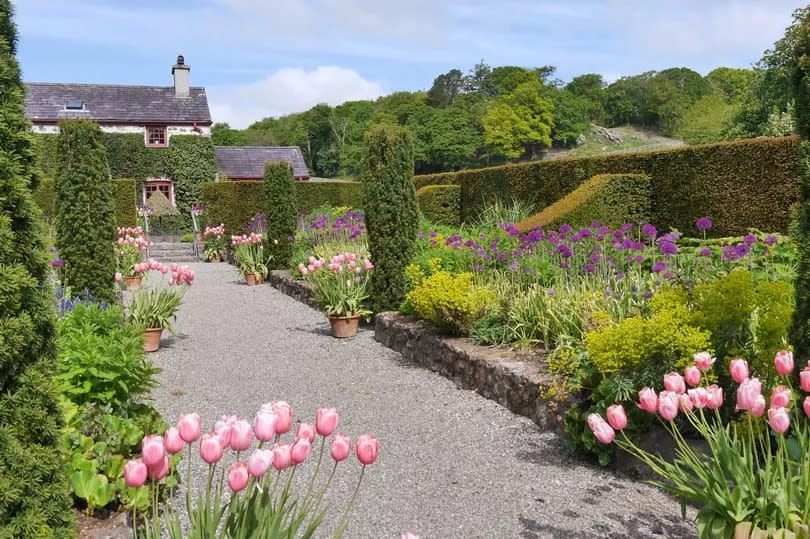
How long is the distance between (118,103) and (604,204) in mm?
24699

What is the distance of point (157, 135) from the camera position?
2919 cm

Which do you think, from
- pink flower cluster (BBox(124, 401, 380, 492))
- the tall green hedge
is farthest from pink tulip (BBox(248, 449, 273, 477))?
the tall green hedge

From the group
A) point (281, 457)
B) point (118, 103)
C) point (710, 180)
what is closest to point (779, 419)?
point (281, 457)

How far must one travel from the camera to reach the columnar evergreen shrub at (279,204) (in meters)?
13.1

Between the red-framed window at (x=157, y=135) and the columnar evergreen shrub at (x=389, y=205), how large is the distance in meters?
23.6

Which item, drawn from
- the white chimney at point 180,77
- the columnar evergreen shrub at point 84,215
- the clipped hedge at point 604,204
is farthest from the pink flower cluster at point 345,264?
the white chimney at point 180,77

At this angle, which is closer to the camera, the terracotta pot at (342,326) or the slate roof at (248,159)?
the terracotta pot at (342,326)

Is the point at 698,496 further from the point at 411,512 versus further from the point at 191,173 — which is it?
the point at 191,173

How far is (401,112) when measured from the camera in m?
66.0

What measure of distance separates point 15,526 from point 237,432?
2.85ft

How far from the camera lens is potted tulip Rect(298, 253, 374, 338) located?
26.6 ft

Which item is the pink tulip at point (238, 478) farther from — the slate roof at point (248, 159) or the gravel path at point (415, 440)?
the slate roof at point (248, 159)

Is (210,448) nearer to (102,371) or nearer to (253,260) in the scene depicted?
(102,371)

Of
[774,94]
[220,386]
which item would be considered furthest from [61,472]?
[774,94]
